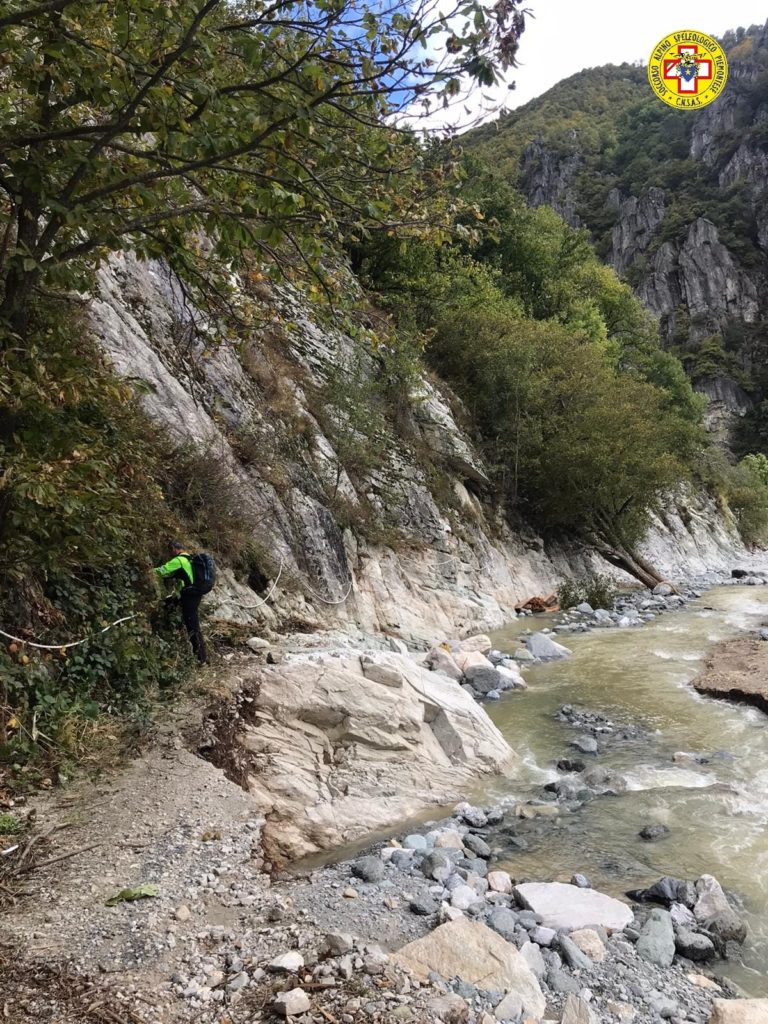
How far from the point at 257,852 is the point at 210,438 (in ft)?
25.4

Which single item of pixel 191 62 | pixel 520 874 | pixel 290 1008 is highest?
pixel 191 62

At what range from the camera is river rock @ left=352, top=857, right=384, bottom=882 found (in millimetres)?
4445

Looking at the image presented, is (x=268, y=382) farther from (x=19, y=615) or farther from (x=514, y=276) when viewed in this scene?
(x=514, y=276)

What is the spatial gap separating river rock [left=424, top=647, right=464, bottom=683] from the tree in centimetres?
780

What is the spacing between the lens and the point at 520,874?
4.93 m

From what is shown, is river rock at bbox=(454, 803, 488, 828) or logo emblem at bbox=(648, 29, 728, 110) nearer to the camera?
river rock at bbox=(454, 803, 488, 828)

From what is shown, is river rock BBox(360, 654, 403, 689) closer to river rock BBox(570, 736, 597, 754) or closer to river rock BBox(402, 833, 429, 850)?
river rock BBox(402, 833, 429, 850)

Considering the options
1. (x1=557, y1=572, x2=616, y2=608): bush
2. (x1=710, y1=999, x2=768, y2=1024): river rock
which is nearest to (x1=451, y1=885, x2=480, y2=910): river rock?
(x1=710, y1=999, x2=768, y2=1024): river rock

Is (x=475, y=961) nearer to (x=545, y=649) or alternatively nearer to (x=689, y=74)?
(x=545, y=649)

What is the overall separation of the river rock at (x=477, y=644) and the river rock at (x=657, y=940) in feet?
29.9

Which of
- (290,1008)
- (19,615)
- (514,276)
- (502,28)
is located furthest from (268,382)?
(514,276)

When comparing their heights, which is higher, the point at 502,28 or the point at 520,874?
the point at 502,28

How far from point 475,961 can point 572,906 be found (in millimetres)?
1266

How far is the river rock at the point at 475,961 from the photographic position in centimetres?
319
